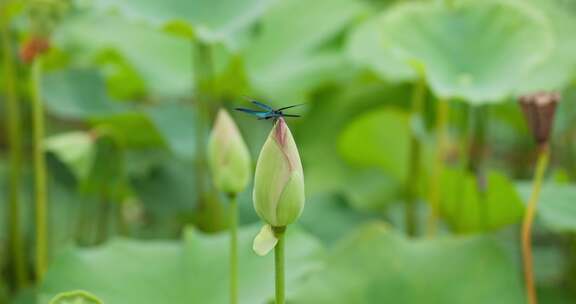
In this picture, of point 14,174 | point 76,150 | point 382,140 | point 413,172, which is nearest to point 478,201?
point 413,172

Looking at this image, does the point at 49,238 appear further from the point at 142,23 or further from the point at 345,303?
the point at 345,303

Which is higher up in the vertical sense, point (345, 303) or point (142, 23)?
point (142, 23)

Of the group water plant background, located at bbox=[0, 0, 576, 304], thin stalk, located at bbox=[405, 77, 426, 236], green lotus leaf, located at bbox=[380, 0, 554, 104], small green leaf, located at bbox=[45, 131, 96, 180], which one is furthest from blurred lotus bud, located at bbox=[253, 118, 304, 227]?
thin stalk, located at bbox=[405, 77, 426, 236]

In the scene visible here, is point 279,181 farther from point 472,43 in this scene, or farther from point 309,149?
point 309,149

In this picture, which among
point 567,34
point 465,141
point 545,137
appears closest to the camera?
point 545,137

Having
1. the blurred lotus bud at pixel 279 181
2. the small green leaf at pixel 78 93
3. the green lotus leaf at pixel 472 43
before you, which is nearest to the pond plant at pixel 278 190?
the blurred lotus bud at pixel 279 181

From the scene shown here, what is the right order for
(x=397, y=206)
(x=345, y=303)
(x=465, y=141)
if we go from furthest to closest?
(x=397, y=206), (x=465, y=141), (x=345, y=303)

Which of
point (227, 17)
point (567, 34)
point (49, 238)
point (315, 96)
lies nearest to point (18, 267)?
point (49, 238)
